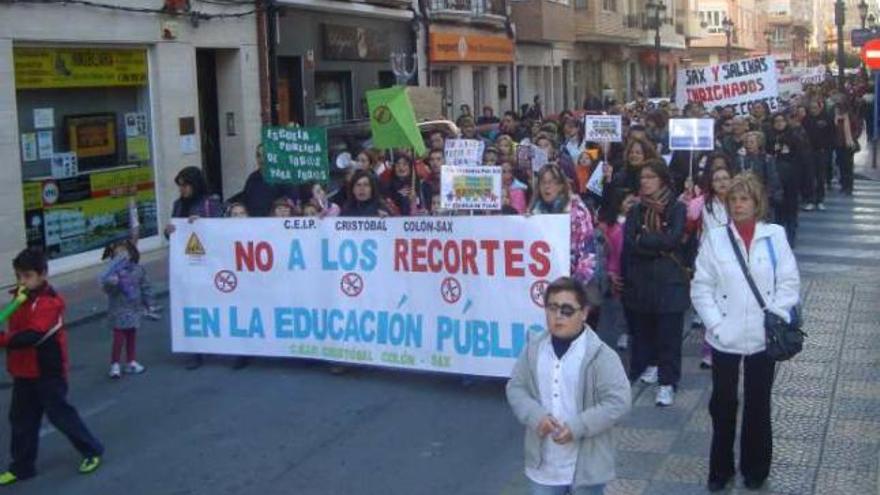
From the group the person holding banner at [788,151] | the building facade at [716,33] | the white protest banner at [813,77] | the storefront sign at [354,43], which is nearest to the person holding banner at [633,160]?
the person holding banner at [788,151]

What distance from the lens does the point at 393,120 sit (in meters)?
11.3

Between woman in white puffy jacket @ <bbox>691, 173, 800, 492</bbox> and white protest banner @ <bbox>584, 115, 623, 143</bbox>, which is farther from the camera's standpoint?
white protest banner @ <bbox>584, 115, 623, 143</bbox>

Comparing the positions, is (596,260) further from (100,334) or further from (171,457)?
(100,334)

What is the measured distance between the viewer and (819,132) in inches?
795

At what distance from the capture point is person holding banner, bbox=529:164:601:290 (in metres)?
8.88

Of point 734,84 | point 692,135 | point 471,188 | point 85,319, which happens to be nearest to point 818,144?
point 734,84

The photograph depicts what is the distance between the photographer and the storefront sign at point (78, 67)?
1480 centimetres

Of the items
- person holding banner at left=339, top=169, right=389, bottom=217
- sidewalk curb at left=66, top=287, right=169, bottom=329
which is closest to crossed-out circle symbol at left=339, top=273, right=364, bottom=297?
person holding banner at left=339, top=169, right=389, bottom=217

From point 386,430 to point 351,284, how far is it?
161cm

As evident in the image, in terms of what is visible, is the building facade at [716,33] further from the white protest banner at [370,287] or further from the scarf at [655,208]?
the scarf at [655,208]

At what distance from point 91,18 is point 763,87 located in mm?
9092

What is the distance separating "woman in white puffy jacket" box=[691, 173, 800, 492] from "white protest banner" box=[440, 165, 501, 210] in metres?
3.24

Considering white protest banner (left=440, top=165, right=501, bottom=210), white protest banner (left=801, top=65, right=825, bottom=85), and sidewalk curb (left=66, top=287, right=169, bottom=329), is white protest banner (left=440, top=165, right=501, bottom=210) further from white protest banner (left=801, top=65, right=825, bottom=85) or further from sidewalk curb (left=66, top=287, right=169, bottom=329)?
white protest banner (left=801, top=65, right=825, bottom=85)

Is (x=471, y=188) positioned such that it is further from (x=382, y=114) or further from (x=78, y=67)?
(x=78, y=67)
